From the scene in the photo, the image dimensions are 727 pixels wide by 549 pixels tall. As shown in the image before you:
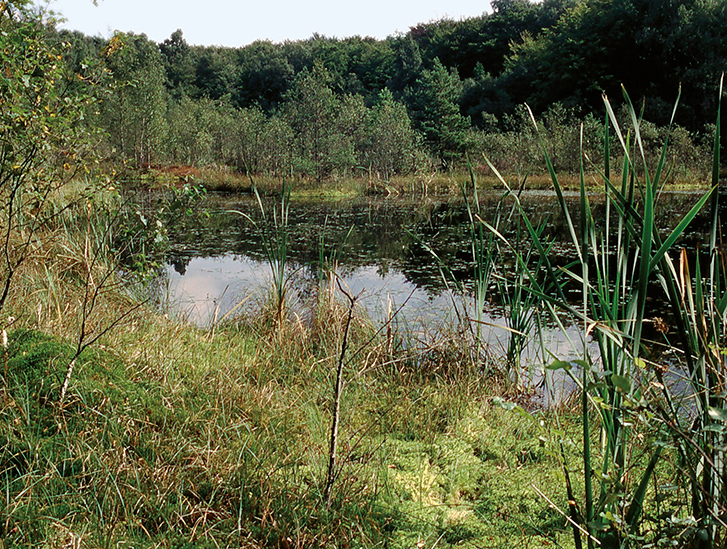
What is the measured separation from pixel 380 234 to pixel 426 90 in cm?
2347

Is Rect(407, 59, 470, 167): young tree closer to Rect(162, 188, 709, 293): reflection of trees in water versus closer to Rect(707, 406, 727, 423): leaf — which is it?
Rect(162, 188, 709, 293): reflection of trees in water

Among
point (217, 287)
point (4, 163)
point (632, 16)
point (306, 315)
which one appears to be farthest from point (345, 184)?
point (632, 16)

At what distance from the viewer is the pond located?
4301 mm

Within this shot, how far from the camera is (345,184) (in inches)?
746

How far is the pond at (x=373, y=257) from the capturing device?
4.30 metres

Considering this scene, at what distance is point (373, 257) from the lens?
7793 mm

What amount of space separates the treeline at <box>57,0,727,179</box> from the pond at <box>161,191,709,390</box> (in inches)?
142

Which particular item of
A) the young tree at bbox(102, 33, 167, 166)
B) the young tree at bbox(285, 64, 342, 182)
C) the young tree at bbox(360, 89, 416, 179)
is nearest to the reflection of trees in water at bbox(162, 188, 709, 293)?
the young tree at bbox(285, 64, 342, 182)

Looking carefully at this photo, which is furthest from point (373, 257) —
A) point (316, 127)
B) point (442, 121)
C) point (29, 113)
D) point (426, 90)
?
point (426, 90)

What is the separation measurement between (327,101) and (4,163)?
1915 cm

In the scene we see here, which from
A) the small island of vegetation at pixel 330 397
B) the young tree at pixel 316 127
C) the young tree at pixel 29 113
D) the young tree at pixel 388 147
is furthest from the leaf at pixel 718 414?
the young tree at pixel 388 147

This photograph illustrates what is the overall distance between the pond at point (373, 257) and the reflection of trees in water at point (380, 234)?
2cm

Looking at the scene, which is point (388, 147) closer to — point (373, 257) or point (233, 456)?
point (373, 257)

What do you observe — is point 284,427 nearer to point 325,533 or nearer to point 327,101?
point 325,533
